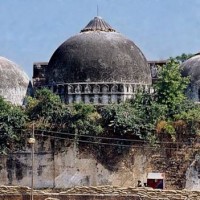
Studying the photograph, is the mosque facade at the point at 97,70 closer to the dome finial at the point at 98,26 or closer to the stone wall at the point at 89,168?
the dome finial at the point at 98,26

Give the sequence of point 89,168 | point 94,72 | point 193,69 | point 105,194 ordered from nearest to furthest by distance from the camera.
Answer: point 105,194 < point 89,168 < point 94,72 < point 193,69

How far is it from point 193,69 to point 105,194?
33.6 feet

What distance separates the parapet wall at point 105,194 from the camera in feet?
81.7

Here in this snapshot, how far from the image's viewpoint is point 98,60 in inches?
1226

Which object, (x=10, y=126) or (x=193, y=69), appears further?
(x=193, y=69)

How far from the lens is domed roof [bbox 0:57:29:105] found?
107 feet

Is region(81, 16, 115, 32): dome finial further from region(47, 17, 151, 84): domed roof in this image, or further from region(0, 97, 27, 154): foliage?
region(0, 97, 27, 154): foliage

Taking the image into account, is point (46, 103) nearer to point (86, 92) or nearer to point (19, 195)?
point (86, 92)

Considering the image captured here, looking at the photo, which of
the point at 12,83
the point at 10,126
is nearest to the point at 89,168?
the point at 10,126

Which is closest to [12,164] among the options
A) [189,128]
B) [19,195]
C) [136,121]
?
[19,195]

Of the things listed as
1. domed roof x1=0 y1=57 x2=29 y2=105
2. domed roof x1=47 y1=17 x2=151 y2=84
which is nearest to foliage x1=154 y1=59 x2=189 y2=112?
domed roof x1=47 y1=17 x2=151 y2=84

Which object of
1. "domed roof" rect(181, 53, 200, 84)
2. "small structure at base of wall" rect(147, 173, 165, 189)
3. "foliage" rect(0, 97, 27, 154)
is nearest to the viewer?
"small structure at base of wall" rect(147, 173, 165, 189)

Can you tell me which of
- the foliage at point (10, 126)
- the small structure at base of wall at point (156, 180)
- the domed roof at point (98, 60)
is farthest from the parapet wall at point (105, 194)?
the domed roof at point (98, 60)

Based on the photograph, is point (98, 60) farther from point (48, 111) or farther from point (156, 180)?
point (156, 180)
